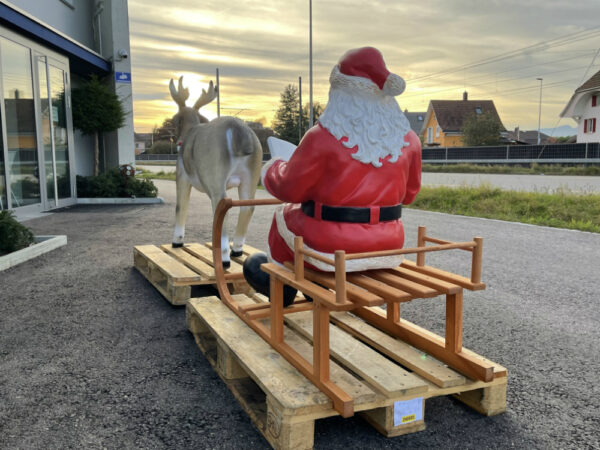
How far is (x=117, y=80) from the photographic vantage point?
46.2ft

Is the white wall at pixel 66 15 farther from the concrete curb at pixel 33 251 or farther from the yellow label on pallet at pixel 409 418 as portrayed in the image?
the yellow label on pallet at pixel 409 418

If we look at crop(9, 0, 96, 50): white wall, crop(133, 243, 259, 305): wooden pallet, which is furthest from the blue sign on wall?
crop(133, 243, 259, 305): wooden pallet

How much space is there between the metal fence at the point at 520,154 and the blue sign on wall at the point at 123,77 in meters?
21.9

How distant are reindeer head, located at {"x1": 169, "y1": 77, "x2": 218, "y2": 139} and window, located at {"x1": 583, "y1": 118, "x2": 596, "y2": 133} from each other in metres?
36.9

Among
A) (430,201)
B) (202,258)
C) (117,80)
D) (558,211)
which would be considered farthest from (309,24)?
(202,258)

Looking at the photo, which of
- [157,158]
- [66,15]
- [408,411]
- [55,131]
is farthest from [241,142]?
[157,158]

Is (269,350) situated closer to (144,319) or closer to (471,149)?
(144,319)

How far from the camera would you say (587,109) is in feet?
116

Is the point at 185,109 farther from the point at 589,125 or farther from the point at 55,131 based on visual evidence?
the point at 589,125

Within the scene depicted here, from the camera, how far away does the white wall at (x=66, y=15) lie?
11.1 m

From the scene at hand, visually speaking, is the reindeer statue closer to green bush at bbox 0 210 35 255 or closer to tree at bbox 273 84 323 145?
green bush at bbox 0 210 35 255

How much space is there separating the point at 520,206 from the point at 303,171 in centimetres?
892

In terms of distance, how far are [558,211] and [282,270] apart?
28.2 feet

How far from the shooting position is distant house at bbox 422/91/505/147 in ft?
165
